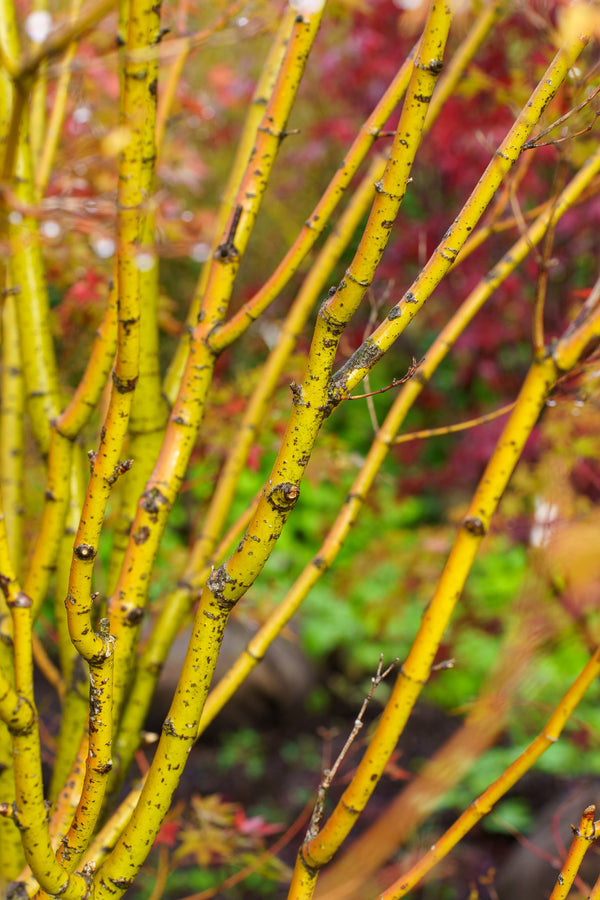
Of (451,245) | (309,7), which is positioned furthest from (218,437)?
(451,245)

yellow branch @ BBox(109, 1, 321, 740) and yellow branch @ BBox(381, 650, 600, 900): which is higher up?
yellow branch @ BBox(109, 1, 321, 740)

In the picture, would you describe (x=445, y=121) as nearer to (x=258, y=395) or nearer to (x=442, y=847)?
(x=258, y=395)

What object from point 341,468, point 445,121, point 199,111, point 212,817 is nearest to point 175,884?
point 212,817

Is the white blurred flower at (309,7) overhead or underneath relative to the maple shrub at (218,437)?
overhead

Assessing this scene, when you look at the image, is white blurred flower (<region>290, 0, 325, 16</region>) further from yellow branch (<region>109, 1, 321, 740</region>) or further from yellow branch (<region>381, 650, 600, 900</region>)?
yellow branch (<region>381, 650, 600, 900</region>)

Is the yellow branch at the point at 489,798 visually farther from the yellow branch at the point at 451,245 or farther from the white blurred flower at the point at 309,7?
the white blurred flower at the point at 309,7

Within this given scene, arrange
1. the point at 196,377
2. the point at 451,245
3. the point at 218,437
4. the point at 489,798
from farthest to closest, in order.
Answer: the point at 218,437
the point at 196,377
the point at 489,798
the point at 451,245

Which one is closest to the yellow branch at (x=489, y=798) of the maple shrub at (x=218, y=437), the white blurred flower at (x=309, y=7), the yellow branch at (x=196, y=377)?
the maple shrub at (x=218, y=437)

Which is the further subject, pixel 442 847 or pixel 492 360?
pixel 492 360

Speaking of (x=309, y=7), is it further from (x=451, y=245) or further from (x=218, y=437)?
(x=218, y=437)

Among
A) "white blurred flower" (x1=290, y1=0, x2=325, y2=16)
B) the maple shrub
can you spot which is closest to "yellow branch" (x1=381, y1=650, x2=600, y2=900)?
the maple shrub

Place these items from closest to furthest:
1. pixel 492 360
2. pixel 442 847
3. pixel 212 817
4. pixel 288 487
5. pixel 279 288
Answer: pixel 288 487 → pixel 442 847 → pixel 279 288 → pixel 212 817 → pixel 492 360
